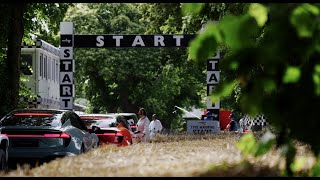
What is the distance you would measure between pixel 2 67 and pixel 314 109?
19.9m

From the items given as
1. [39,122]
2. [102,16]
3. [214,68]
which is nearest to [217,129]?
[214,68]

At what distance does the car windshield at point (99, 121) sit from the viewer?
19625 mm

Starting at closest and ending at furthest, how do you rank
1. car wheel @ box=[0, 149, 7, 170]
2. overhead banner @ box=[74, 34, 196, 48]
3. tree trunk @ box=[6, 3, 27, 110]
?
A: car wheel @ box=[0, 149, 7, 170], tree trunk @ box=[6, 3, 27, 110], overhead banner @ box=[74, 34, 196, 48]

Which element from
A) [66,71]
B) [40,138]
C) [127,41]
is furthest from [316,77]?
[127,41]

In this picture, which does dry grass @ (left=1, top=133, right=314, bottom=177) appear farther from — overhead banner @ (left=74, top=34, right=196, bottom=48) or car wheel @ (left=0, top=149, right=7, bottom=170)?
overhead banner @ (left=74, top=34, right=196, bottom=48)

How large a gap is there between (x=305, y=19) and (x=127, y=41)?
23.4m

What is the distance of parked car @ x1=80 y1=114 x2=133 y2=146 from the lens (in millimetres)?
18375

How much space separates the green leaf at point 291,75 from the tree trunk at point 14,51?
19014 mm

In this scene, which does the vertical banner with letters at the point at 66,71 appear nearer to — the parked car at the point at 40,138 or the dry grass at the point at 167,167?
the parked car at the point at 40,138

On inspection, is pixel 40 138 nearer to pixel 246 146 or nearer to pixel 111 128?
pixel 111 128

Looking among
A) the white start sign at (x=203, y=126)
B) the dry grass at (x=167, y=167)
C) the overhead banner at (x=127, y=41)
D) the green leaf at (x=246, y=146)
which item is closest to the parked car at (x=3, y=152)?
the dry grass at (x=167, y=167)

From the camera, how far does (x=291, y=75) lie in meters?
4.26

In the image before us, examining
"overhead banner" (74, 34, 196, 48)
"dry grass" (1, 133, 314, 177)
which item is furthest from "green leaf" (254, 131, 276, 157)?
"overhead banner" (74, 34, 196, 48)

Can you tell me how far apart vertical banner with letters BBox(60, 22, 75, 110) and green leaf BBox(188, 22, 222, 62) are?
73.1 feet
